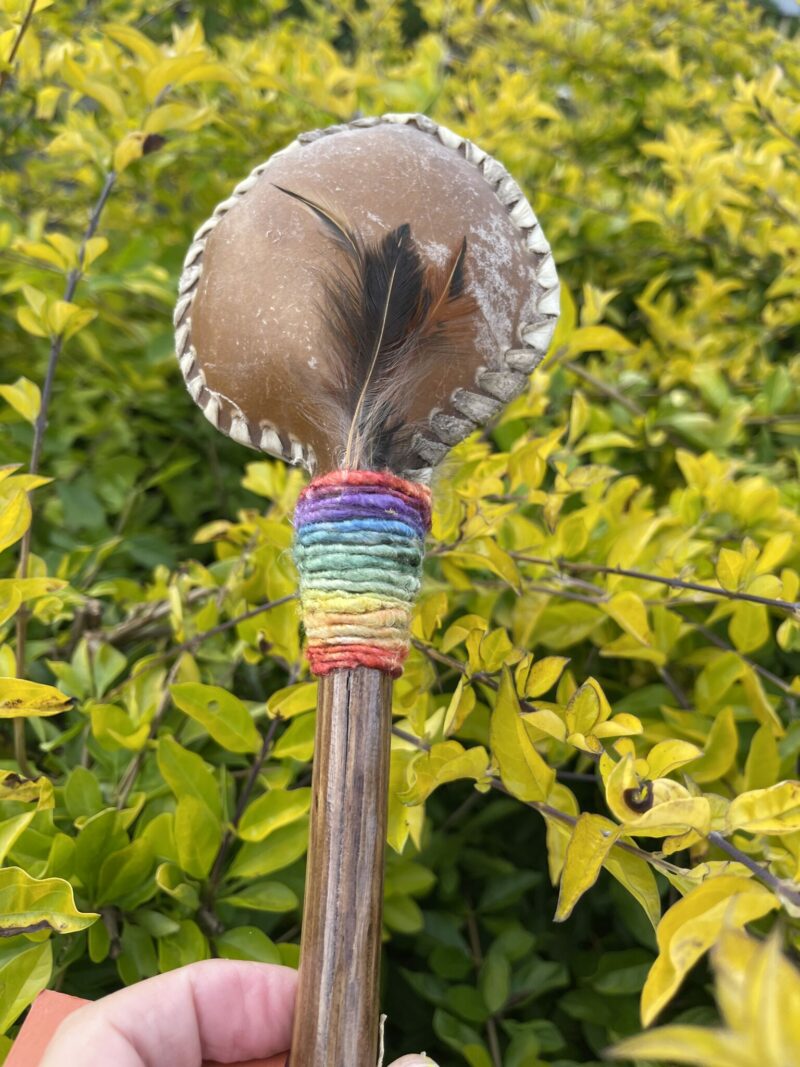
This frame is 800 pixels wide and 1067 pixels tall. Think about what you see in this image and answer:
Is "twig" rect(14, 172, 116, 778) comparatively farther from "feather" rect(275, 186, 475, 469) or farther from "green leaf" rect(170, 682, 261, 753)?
"feather" rect(275, 186, 475, 469)

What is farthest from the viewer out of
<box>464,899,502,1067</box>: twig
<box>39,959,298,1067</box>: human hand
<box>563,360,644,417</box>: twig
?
<box>563,360,644,417</box>: twig

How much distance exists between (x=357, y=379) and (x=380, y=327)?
0.14 ft

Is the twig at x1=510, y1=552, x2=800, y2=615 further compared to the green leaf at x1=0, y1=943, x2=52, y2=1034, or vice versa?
the twig at x1=510, y1=552, x2=800, y2=615

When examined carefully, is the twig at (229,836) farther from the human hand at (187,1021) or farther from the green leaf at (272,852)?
the human hand at (187,1021)

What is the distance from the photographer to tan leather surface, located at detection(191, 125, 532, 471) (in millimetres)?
→ 596

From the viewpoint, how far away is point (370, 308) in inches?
23.2

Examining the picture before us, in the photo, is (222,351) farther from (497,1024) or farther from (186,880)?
(497,1024)

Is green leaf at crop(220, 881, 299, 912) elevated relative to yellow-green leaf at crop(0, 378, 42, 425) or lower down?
lower down

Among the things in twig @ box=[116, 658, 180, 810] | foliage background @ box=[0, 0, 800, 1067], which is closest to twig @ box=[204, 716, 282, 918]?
foliage background @ box=[0, 0, 800, 1067]

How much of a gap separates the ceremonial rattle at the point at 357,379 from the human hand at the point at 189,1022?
58 mm

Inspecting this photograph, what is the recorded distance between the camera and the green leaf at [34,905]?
531 mm

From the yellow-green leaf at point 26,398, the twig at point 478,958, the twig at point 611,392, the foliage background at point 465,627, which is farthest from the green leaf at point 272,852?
the twig at point 611,392

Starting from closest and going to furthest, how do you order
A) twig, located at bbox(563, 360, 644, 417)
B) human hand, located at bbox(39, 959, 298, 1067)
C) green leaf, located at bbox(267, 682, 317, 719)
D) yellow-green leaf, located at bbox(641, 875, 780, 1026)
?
yellow-green leaf, located at bbox(641, 875, 780, 1026)
human hand, located at bbox(39, 959, 298, 1067)
green leaf, located at bbox(267, 682, 317, 719)
twig, located at bbox(563, 360, 644, 417)

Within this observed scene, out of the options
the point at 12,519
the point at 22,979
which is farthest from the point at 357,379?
the point at 22,979
